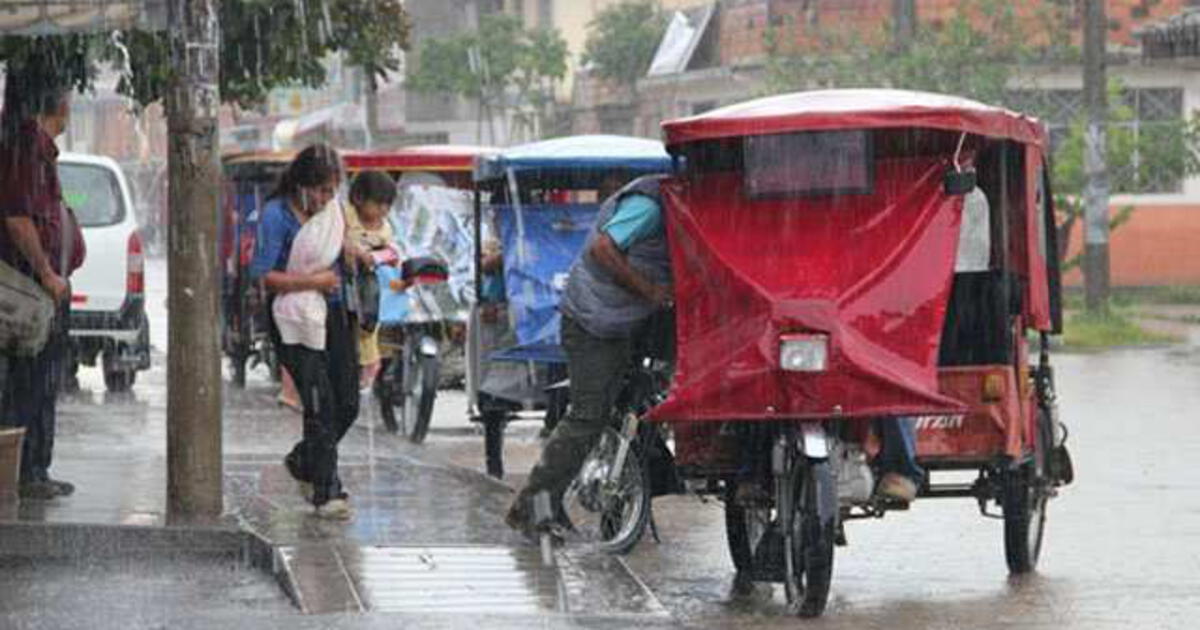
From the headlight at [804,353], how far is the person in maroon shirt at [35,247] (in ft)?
12.8

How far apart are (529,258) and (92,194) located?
6665 mm

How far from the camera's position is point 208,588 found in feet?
33.4

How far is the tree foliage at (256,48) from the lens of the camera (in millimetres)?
14344

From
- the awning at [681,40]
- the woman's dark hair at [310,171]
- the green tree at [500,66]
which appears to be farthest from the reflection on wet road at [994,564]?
the green tree at [500,66]

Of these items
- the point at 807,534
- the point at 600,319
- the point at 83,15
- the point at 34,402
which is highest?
the point at 83,15

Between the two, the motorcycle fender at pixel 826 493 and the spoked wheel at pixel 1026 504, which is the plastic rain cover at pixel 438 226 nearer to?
the spoked wheel at pixel 1026 504

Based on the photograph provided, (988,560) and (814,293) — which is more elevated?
(814,293)

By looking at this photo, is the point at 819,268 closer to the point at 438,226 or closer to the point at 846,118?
the point at 846,118

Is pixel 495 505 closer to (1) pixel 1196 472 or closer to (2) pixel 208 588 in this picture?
(2) pixel 208 588

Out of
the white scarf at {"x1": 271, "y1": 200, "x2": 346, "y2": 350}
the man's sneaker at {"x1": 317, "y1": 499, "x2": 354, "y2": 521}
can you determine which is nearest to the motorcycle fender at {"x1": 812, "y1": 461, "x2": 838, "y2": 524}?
the man's sneaker at {"x1": 317, "y1": 499, "x2": 354, "y2": 521}

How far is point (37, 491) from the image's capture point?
1206 centimetres

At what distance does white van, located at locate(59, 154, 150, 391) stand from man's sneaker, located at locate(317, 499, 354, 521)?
8.64 m

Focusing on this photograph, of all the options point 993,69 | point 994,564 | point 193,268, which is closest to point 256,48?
point 193,268

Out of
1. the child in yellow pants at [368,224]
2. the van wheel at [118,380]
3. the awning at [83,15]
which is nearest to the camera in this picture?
the awning at [83,15]
